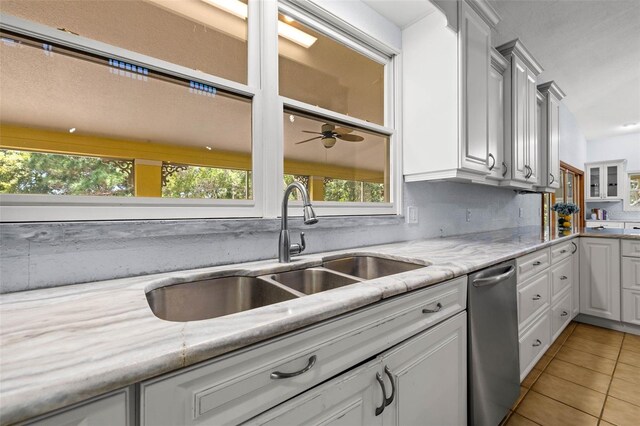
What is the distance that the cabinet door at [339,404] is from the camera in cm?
65

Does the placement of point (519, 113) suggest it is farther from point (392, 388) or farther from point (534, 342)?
point (392, 388)

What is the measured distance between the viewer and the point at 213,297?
3.53 ft

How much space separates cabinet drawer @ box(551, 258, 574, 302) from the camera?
226cm

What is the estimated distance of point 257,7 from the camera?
4.49 feet

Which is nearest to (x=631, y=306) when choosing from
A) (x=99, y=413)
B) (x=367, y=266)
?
(x=367, y=266)

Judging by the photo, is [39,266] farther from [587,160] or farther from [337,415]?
[587,160]

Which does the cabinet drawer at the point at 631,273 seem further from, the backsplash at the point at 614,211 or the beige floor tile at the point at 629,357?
the backsplash at the point at 614,211

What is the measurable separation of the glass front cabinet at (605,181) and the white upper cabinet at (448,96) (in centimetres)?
586

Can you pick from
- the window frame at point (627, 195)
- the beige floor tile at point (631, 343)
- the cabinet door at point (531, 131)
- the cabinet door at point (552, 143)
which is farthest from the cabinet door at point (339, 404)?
the window frame at point (627, 195)

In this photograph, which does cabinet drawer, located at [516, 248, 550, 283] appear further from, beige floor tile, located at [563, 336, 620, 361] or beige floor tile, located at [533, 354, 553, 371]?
beige floor tile, located at [563, 336, 620, 361]

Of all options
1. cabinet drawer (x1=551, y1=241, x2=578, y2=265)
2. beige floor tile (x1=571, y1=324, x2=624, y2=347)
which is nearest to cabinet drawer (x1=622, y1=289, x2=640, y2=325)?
beige floor tile (x1=571, y1=324, x2=624, y2=347)

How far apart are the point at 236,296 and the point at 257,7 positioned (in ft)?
4.45

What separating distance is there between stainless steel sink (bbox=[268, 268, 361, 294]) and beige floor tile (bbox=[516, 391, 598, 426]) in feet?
4.73

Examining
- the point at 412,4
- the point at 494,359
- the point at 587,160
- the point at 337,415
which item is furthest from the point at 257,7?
the point at 587,160
